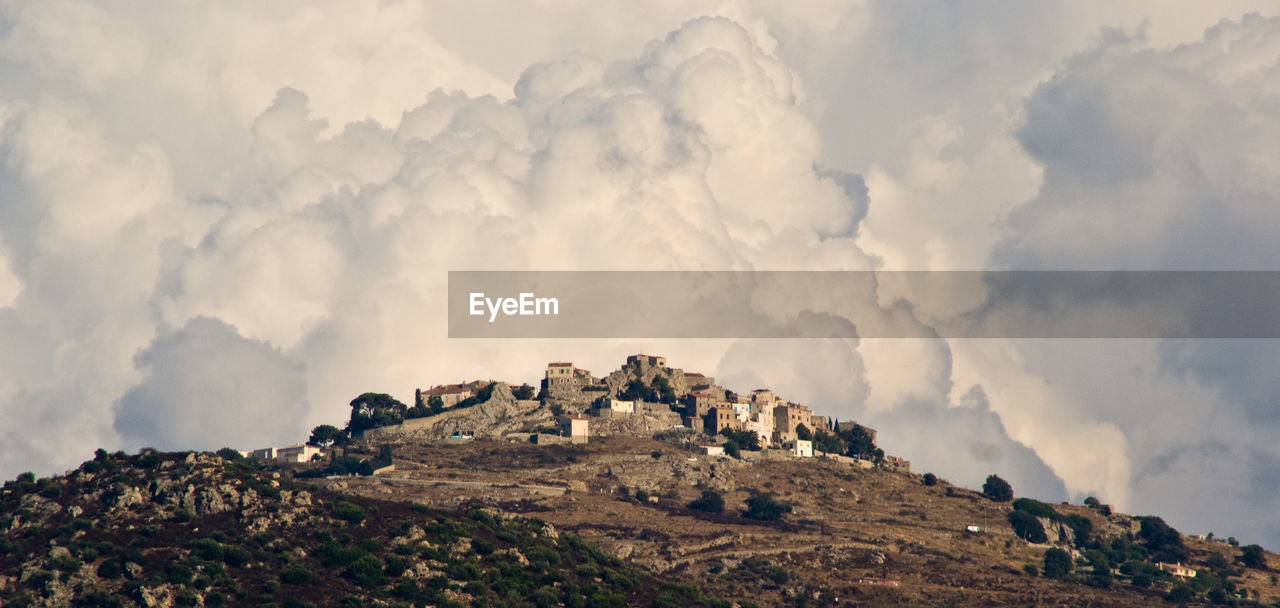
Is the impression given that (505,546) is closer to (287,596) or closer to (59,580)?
(287,596)

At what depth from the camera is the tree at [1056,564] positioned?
179 meters

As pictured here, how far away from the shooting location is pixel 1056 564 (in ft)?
596

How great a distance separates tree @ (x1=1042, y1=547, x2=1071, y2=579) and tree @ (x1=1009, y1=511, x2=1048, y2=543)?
27.1 ft

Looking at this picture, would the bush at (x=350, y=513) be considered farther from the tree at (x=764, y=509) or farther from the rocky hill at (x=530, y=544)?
the tree at (x=764, y=509)

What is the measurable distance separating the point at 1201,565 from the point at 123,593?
11614cm

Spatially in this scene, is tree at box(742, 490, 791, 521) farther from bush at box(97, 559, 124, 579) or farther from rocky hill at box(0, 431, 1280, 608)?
bush at box(97, 559, 124, 579)

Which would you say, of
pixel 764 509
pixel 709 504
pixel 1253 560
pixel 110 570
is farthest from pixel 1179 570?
pixel 110 570

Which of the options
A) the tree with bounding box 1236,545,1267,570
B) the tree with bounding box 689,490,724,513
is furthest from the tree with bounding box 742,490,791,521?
the tree with bounding box 1236,545,1267,570

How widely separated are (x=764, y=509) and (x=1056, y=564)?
1100 inches

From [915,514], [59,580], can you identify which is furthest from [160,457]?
[915,514]

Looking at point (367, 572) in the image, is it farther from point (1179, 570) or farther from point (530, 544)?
Result: point (1179, 570)

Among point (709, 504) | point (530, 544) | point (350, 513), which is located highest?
point (709, 504)

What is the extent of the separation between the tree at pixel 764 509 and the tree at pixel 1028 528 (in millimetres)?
25485

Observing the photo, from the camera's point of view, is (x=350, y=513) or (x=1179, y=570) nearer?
(x=350, y=513)
